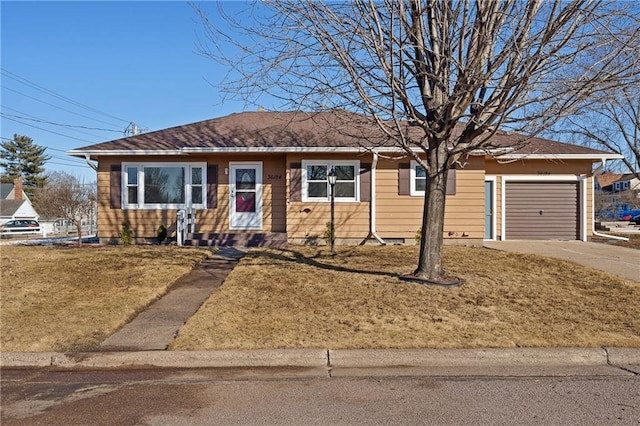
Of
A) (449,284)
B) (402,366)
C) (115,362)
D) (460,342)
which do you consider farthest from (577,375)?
(115,362)

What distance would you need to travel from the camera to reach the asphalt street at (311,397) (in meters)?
3.95

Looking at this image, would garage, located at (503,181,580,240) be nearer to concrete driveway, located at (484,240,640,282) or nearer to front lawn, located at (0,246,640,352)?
concrete driveway, located at (484,240,640,282)

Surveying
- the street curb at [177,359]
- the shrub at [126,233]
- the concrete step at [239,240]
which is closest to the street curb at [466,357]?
the street curb at [177,359]

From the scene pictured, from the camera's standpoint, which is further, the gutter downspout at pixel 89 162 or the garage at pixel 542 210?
the garage at pixel 542 210

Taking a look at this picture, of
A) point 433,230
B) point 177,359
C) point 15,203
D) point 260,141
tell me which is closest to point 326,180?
point 260,141

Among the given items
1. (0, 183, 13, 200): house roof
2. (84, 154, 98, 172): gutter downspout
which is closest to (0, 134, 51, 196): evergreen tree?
(0, 183, 13, 200): house roof

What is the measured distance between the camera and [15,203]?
5650cm

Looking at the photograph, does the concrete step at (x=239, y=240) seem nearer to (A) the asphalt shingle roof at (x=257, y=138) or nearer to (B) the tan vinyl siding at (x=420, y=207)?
(A) the asphalt shingle roof at (x=257, y=138)

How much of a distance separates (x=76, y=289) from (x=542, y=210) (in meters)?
14.4

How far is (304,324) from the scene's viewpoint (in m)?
6.33

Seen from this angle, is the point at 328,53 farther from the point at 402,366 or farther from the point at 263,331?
the point at 402,366

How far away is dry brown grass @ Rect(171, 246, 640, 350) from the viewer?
5.79 metres

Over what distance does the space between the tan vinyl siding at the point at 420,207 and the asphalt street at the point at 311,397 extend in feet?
28.8

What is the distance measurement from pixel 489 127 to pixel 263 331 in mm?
4740
